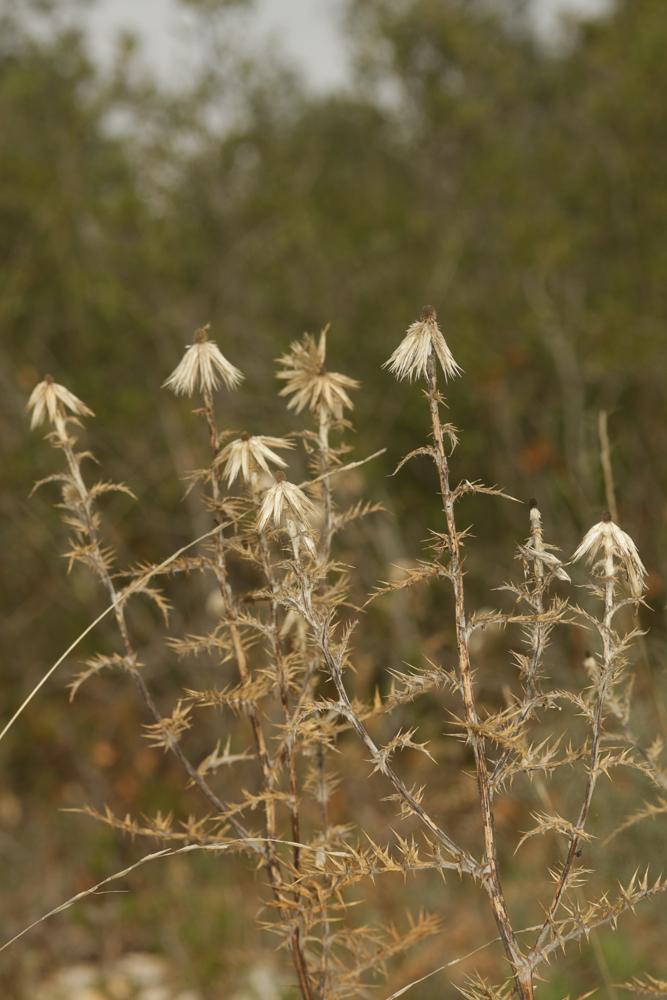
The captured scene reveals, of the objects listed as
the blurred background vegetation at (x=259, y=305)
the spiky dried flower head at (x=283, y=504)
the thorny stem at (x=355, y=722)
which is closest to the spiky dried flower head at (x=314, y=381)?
the spiky dried flower head at (x=283, y=504)

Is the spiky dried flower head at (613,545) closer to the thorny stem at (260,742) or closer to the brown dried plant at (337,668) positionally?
the brown dried plant at (337,668)

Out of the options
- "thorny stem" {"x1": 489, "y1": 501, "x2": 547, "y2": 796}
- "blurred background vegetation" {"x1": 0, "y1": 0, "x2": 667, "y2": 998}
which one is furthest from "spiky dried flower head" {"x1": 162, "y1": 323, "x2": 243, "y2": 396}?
"blurred background vegetation" {"x1": 0, "y1": 0, "x2": 667, "y2": 998}

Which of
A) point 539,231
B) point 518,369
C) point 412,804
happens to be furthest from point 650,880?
point 539,231

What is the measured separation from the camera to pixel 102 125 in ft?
25.2

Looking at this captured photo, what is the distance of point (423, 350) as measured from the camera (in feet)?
4.03

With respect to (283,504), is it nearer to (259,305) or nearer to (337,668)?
(337,668)

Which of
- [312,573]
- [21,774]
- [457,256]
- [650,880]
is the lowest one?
[650,880]

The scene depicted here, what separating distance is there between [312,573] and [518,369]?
6.40 metres

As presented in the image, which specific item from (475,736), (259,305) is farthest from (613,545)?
(259,305)

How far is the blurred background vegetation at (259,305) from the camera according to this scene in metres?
6.59

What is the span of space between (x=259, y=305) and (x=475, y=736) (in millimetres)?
7289

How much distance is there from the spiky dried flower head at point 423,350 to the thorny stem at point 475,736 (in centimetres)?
1

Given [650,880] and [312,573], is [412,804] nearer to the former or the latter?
[312,573]

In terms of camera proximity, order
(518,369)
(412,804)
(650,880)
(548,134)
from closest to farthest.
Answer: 1. (412,804)
2. (650,880)
3. (518,369)
4. (548,134)
